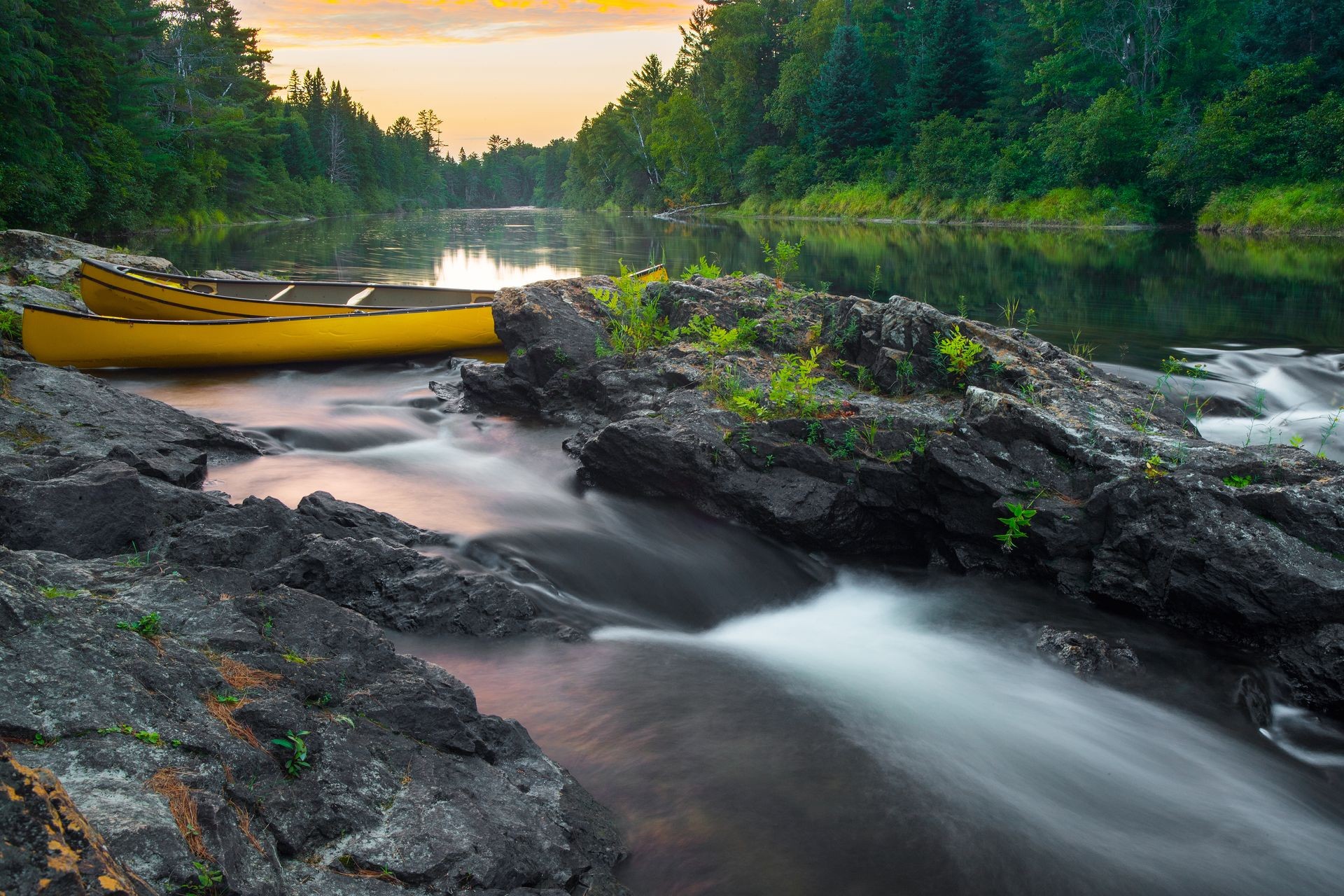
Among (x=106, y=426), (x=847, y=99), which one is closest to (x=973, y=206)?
(x=847, y=99)

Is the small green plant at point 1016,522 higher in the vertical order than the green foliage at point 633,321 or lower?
lower

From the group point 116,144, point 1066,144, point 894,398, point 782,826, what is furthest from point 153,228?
point 782,826

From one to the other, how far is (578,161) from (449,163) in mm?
88898

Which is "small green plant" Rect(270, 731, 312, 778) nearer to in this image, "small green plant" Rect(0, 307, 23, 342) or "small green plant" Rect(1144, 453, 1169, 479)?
"small green plant" Rect(1144, 453, 1169, 479)

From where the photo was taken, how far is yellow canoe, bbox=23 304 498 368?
1166 cm

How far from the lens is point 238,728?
2.71 metres

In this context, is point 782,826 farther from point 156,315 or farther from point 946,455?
point 156,315

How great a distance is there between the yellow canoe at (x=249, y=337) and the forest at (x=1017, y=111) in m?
31.5

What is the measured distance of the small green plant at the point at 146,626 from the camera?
2.88 meters

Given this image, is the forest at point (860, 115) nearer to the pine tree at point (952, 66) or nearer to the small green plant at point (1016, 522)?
the pine tree at point (952, 66)

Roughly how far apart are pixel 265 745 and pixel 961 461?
204 inches

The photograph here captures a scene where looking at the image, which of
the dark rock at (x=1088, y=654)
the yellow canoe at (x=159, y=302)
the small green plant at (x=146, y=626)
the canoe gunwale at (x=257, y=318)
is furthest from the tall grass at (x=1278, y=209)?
the small green plant at (x=146, y=626)

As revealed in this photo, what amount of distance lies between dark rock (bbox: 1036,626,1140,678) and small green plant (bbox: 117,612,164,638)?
16.3 feet

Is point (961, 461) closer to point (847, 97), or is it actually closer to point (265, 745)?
point (265, 745)
